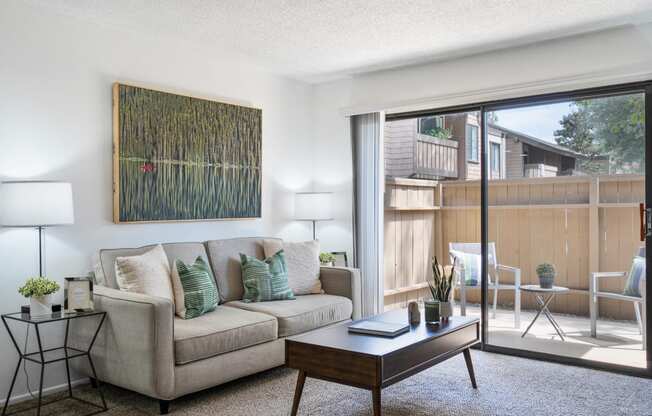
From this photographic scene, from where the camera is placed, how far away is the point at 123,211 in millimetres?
3885

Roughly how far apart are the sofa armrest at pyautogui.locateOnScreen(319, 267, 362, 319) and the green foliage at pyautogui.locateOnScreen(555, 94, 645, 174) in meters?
1.88

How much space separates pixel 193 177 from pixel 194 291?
3.47 feet

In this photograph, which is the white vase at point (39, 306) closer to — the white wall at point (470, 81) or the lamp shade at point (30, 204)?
A: the lamp shade at point (30, 204)

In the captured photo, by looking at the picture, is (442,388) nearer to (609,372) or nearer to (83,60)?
(609,372)

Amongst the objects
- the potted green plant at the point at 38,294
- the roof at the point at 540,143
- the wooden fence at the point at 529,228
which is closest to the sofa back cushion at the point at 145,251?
the potted green plant at the point at 38,294

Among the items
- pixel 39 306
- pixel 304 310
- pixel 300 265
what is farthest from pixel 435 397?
pixel 39 306

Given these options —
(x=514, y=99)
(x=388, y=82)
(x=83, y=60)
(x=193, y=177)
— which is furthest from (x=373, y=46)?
(x=83, y=60)

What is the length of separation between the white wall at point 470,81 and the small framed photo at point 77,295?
8.48ft

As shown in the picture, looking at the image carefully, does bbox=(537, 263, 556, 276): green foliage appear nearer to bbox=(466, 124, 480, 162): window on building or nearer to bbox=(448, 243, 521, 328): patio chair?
bbox=(448, 243, 521, 328): patio chair

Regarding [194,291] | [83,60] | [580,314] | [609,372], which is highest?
[83,60]

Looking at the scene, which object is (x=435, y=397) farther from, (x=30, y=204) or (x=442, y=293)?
(x=30, y=204)

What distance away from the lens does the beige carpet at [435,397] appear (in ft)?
10.4

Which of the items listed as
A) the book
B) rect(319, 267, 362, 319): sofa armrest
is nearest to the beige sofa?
rect(319, 267, 362, 319): sofa armrest

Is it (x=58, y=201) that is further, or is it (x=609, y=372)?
(x=609, y=372)
